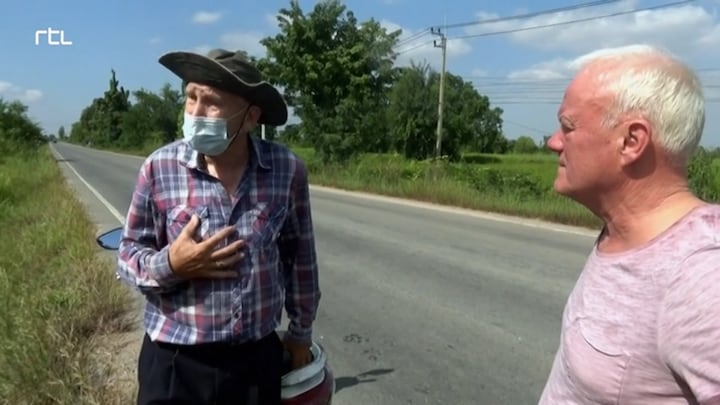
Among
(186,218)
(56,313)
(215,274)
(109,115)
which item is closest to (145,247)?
(186,218)

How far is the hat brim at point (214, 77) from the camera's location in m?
2.20

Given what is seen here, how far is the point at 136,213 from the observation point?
2301 mm

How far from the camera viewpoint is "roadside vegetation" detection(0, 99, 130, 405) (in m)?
3.48

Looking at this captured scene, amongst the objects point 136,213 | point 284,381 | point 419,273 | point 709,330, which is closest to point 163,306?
point 136,213

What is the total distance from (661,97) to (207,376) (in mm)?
1594

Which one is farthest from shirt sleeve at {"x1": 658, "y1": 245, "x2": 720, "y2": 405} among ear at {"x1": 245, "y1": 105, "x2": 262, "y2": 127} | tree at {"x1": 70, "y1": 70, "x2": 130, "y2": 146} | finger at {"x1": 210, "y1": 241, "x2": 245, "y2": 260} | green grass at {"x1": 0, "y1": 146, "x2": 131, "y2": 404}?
tree at {"x1": 70, "y1": 70, "x2": 130, "y2": 146}

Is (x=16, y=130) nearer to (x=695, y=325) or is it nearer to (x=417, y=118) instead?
(x=417, y=118)

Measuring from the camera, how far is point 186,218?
7.33 ft

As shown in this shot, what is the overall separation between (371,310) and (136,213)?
4.18m

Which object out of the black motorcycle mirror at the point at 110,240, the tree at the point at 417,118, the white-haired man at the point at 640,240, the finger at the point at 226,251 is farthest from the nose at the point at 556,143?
the tree at the point at 417,118

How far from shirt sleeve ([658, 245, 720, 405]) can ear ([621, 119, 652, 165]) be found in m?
0.24

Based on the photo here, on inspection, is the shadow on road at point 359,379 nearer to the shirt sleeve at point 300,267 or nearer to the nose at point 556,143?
the shirt sleeve at point 300,267

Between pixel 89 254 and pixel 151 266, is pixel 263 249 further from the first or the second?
pixel 89 254

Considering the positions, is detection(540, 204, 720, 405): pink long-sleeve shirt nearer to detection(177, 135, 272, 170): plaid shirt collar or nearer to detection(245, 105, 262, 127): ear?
detection(177, 135, 272, 170): plaid shirt collar
